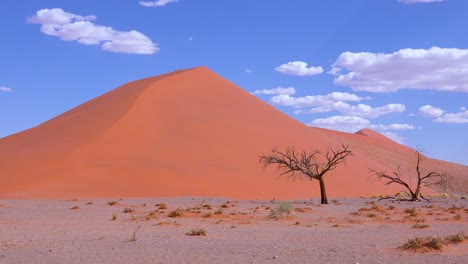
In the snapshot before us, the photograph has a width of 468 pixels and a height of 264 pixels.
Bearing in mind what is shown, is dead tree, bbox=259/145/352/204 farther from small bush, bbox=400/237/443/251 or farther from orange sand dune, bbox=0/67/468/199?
small bush, bbox=400/237/443/251

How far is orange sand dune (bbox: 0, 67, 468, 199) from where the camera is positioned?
46.2m

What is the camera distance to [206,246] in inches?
563

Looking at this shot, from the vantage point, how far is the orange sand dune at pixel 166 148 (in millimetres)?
46250

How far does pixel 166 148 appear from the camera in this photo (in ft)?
174

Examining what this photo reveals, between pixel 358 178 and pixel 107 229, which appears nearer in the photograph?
pixel 107 229

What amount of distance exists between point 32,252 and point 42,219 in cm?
1025

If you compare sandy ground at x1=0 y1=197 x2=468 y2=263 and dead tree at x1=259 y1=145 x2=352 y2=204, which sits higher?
dead tree at x1=259 y1=145 x2=352 y2=204

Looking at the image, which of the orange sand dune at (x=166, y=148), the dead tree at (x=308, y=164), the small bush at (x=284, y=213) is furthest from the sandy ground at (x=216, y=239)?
the orange sand dune at (x=166, y=148)

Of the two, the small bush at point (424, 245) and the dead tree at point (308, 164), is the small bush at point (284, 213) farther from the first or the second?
the dead tree at point (308, 164)

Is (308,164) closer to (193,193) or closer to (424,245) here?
(193,193)

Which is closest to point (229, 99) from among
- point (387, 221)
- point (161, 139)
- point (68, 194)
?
point (161, 139)

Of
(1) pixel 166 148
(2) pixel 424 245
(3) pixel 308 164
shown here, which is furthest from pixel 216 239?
(1) pixel 166 148

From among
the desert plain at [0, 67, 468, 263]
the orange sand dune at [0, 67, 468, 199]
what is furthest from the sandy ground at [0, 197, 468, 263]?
the orange sand dune at [0, 67, 468, 199]

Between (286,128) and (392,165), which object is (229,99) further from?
(392,165)
